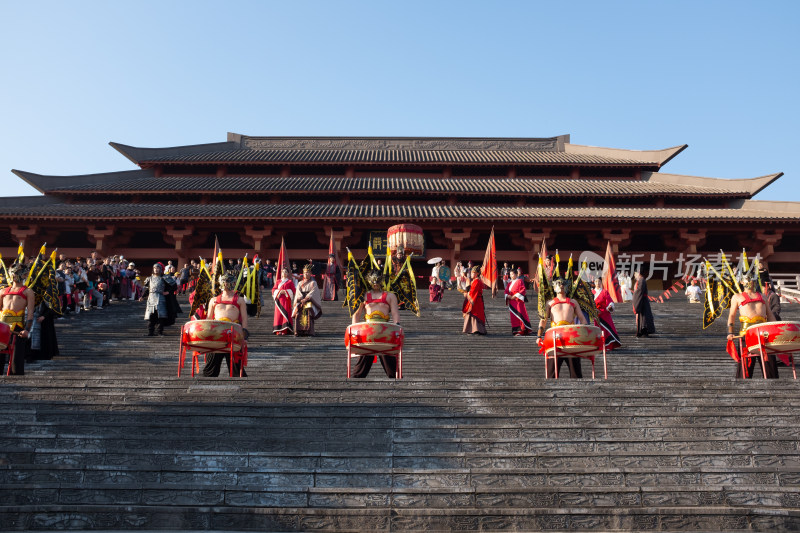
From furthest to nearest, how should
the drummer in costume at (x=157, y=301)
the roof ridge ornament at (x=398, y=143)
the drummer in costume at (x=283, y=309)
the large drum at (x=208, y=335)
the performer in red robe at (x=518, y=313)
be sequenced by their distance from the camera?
the roof ridge ornament at (x=398, y=143)
the performer in red robe at (x=518, y=313)
the drummer in costume at (x=283, y=309)
the drummer in costume at (x=157, y=301)
the large drum at (x=208, y=335)

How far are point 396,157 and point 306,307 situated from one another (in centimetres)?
1910

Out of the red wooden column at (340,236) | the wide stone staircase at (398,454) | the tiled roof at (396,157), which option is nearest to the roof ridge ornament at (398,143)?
the tiled roof at (396,157)

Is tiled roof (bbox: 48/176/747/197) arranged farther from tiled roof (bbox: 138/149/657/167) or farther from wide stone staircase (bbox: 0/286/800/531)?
wide stone staircase (bbox: 0/286/800/531)

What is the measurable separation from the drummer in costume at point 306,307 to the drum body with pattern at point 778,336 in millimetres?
7088

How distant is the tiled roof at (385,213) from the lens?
21719mm

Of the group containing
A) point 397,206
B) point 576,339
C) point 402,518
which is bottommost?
point 402,518

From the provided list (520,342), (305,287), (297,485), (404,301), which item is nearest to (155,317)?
(305,287)

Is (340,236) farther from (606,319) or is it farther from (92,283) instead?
(606,319)

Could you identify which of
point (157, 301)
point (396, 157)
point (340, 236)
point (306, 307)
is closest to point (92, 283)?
point (157, 301)

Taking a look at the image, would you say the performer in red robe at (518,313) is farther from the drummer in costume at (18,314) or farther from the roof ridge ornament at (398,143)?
the roof ridge ornament at (398,143)

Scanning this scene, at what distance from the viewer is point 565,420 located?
5.80 meters

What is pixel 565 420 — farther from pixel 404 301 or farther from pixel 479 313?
pixel 479 313

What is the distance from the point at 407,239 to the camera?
18.8 meters

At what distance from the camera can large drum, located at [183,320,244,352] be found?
708cm
